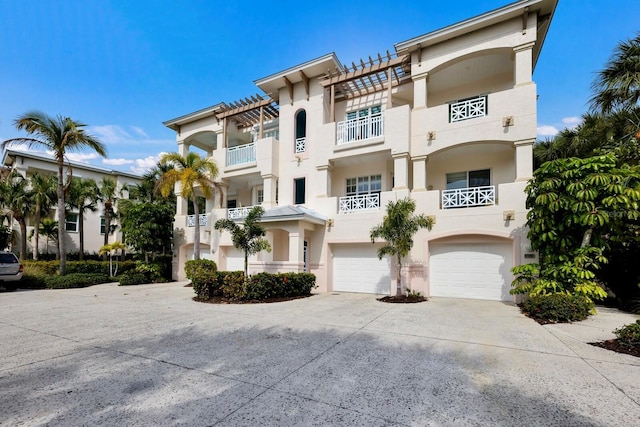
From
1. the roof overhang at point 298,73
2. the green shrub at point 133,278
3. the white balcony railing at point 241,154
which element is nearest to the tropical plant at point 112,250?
the green shrub at point 133,278

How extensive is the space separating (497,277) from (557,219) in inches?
128

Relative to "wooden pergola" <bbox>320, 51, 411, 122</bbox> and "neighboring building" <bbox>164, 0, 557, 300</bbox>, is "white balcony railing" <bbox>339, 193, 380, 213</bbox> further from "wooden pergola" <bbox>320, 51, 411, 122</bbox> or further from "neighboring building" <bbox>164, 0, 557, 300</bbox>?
"wooden pergola" <bbox>320, 51, 411, 122</bbox>

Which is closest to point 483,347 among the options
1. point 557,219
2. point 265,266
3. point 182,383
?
point 182,383

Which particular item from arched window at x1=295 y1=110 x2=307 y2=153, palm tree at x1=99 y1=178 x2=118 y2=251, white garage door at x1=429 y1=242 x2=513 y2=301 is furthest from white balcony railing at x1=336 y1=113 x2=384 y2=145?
palm tree at x1=99 y1=178 x2=118 y2=251

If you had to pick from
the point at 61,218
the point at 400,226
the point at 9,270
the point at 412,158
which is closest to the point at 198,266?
the point at 61,218

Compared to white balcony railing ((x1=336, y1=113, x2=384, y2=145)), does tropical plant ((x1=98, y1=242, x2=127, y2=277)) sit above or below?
below

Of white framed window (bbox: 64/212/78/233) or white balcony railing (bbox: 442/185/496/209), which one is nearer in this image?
white balcony railing (bbox: 442/185/496/209)

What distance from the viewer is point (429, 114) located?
1350 centimetres

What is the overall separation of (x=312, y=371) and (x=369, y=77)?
14.1 meters

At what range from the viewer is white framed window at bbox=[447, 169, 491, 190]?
13.8 m

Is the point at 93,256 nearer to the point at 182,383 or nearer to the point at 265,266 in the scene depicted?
the point at 265,266

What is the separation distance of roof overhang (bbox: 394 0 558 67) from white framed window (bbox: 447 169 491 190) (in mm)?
5533

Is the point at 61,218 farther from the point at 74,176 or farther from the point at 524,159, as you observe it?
the point at 524,159

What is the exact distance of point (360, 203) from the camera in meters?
14.4
